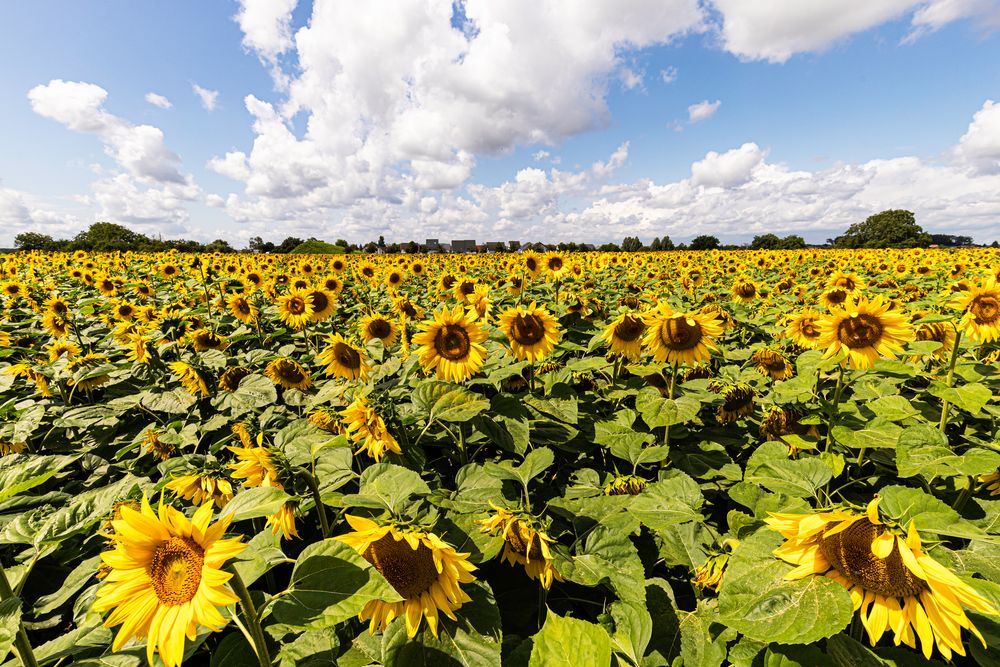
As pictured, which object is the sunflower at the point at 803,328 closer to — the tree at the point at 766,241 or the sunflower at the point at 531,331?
the sunflower at the point at 531,331

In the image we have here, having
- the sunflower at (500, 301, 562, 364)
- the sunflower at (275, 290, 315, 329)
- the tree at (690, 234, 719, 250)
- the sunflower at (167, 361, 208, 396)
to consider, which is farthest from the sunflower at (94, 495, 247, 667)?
the tree at (690, 234, 719, 250)

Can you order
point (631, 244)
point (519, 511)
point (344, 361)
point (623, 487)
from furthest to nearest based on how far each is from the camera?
point (631, 244), point (344, 361), point (623, 487), point (519, 511)

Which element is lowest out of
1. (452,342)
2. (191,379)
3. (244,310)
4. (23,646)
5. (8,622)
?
(23,646)

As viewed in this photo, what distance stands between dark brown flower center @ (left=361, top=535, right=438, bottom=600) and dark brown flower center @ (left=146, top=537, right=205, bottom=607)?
54cm

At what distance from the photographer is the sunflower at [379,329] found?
489cm

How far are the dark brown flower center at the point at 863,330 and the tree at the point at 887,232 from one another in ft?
195

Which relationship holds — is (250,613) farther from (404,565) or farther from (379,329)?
(379,329)

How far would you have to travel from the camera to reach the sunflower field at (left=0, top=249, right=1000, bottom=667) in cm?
130

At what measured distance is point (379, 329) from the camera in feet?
16.4

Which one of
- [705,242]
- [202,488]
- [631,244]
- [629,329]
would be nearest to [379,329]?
[629,329]

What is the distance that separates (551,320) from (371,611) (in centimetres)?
242

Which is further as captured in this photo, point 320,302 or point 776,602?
point 320,302

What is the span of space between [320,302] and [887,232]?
74.7m

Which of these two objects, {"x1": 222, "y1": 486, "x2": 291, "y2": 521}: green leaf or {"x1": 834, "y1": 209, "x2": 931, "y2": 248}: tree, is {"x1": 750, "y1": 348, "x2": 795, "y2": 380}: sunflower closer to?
{"x1": 222, "y1": 486, "x2": 291, "y2": 521}: green leaf
